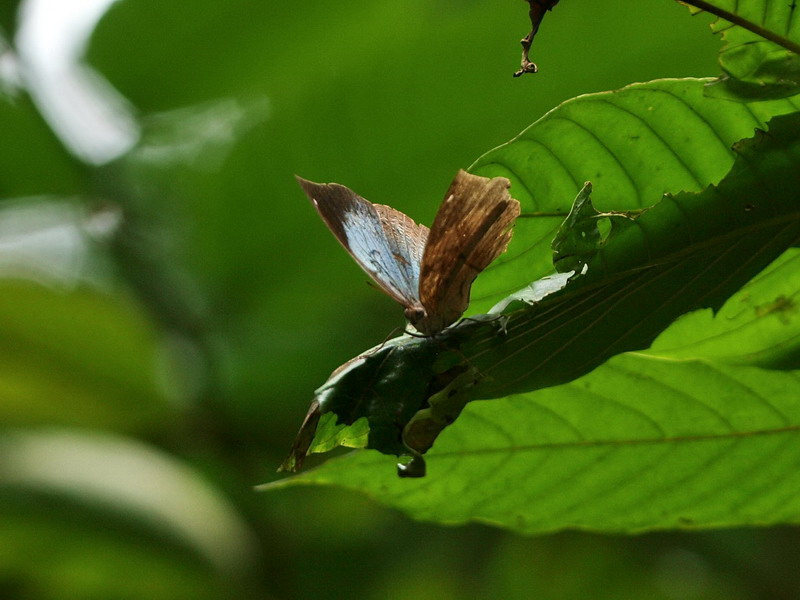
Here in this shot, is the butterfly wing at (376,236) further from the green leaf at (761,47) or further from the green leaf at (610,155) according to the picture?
the green leaf at (761,47)

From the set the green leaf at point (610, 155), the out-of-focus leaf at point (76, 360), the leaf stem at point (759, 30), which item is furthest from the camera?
the out-of-focus leaf at point (76, 360)

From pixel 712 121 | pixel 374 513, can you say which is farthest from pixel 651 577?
pixel 712 121

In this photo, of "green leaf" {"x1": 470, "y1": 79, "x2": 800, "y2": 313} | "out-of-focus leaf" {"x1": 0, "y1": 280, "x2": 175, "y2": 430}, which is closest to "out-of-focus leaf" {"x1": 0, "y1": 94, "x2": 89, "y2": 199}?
"out-of-focus leaf" {"x1": 0, "y1": 280, "x2": 175, "y2": 430}

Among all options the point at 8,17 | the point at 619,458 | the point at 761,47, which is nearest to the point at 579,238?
the point at 761,47

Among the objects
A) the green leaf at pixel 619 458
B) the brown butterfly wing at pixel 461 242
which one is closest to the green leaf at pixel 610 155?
the brown butterfly wing at pixel 461 242

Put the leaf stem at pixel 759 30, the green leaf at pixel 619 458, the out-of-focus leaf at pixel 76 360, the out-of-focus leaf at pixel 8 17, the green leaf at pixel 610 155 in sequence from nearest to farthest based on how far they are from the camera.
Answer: the leaf stem at pixel 759 30 → the green leaf at pixel 610 155 → the green leaf at pixel 619 458 → the out-of-focus leaf at pixel 8 17 → the out-of-focus leaf at pixel 76 360

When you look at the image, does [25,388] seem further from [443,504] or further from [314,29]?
[443,504]

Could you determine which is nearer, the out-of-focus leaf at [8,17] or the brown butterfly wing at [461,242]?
the brown butterfly wing at [461,242]

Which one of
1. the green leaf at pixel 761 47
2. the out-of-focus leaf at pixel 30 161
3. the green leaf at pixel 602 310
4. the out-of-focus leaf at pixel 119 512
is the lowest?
the out-of-focus leaf at pixel 119 512
